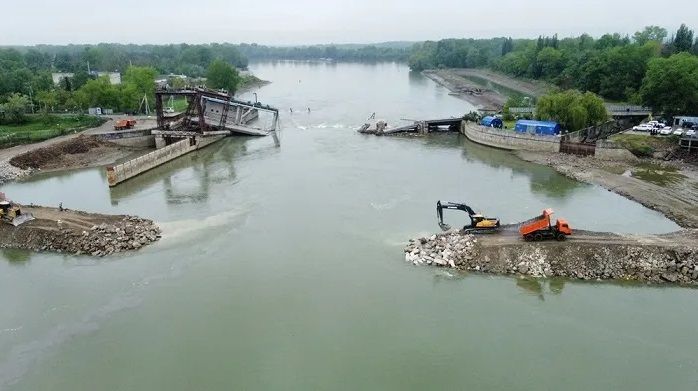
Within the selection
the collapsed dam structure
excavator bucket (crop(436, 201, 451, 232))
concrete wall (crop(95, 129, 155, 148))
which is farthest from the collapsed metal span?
excavator bucket (crop(436, 201, 451, 232))

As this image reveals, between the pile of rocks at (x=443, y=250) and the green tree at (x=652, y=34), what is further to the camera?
the green tree at (x=652, y=34)

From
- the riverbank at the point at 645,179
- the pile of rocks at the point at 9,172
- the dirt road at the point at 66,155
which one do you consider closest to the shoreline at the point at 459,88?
the riverbank at the point at 645,179

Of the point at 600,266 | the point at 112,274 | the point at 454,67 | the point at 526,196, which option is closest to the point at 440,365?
the point at 600,266

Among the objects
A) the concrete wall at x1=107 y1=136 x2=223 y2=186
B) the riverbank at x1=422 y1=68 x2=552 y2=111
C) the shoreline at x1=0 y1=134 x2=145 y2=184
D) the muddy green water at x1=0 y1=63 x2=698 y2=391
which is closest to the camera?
the muddy green water at x1=0 y1=63 x2=698 y2=391

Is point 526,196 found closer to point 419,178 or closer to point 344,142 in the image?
point 419,178

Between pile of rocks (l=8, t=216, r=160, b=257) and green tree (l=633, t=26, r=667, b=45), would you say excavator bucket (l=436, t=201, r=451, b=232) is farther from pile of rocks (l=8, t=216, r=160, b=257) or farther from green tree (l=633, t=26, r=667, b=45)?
green tree (l=633, t=26, r=667, b=45)

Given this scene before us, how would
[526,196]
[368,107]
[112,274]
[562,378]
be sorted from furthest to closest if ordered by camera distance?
[368,107] < [526,196] < [112,274] < [562,378]

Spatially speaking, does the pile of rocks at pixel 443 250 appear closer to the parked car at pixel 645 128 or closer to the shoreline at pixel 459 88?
the parked car at pixel 645 128
